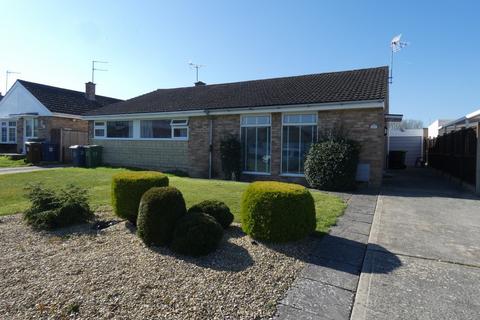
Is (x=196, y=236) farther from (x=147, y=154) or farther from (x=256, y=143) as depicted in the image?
(x=147, y=154)

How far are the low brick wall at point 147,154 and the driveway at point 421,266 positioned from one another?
10.4m

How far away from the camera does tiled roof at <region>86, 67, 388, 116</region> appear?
40.3 ft

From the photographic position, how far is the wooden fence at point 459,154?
11547mm

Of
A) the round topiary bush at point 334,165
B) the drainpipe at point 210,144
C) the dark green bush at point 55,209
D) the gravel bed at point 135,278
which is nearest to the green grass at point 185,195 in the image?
the round topiary bush at point 334,165

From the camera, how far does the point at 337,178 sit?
10.6m

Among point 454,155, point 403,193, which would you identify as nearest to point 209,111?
point 403,193

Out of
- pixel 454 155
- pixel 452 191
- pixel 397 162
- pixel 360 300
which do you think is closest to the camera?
pixel 360 300

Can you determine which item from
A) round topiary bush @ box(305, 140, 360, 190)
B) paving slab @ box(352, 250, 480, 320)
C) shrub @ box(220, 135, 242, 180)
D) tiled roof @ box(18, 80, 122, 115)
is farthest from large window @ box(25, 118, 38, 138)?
paving slab @ box(352, 250, 480, 320)

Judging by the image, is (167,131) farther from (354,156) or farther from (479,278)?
(479,278)

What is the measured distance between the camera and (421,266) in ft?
13.7

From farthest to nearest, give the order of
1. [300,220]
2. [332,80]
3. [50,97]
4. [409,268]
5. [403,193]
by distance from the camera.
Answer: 1. [50,97]
2. [332,80]
3. [403,193]
4. [300,220]
5. [409,268]

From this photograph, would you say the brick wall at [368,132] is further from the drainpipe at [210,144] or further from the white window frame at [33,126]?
the white window frame at [33,126]

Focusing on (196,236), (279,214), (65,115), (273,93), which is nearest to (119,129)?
(65,115)

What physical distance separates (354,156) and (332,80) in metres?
5.88
